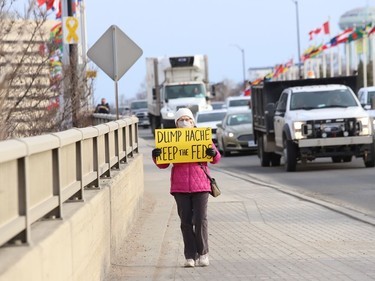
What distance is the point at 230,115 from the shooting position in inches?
1452

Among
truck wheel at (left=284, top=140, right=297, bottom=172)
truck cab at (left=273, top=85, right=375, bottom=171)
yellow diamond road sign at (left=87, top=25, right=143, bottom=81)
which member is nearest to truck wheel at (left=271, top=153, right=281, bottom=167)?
truck cab at (left=273, top=85, right=375, bottom=171)

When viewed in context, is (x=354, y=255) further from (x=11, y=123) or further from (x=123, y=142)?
(x=11, y=123)

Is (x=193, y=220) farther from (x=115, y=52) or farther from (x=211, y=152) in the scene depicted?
(x=115, y=52)

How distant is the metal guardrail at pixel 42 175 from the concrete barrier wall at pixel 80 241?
0.34 ft

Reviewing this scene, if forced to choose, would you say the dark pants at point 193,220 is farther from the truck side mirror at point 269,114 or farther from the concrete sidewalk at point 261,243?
the truck side mirror at point 269,114

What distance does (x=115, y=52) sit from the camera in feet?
53.9

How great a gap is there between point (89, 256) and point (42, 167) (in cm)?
157

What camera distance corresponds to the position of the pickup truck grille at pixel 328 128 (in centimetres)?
2428

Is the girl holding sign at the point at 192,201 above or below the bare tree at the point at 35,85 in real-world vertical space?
below

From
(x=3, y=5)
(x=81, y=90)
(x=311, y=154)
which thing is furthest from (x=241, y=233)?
(x=311, y=154)

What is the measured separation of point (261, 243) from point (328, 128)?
511 inches

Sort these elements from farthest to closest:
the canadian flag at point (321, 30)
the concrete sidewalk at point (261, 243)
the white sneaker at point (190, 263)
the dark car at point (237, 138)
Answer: the canadian flag at point (321, 30)
the dark car at point (237, 138)
the white sneaker at point (190, 263)
the concrete sidewalk at point (261, 243)

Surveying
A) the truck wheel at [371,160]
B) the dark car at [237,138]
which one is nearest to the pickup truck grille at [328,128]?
the truck wheel at [371,160]

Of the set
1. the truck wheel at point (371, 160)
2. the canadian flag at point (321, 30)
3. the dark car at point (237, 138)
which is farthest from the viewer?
the canadian flag at point (321, 30)
